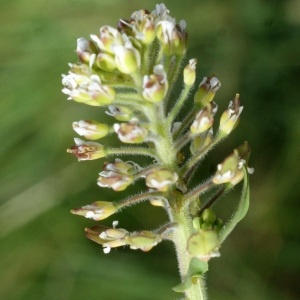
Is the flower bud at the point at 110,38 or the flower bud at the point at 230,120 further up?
the flower bud at the point at 110,38

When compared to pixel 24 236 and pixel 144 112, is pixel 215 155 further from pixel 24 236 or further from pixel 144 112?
pixel 144 112

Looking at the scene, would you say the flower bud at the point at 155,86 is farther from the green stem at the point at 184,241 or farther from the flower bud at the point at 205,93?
the green stem at the point at 184,241

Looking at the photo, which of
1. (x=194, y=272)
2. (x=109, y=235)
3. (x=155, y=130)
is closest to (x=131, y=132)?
(x=155, y=130)

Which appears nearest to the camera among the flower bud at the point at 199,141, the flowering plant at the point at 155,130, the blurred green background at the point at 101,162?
the flowering plant at the point at 155,130

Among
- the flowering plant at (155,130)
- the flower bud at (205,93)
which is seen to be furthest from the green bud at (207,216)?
the flower bud at (205,93)

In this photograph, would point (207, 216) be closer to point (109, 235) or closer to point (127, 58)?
point (109, 235)

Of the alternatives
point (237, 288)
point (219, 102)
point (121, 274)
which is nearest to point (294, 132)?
point (219, 102)
